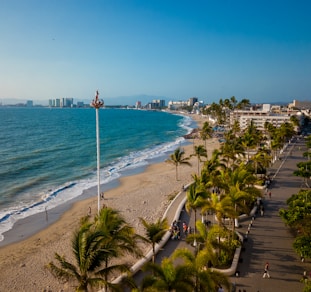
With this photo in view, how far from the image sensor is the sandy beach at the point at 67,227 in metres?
18.6

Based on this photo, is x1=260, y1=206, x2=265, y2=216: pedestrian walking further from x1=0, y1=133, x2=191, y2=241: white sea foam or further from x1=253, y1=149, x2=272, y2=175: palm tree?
x1=0, y1=133, x2=191, y2=241: white sea foam

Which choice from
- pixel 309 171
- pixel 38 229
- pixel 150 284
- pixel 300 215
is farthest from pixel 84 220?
pixel 309 171

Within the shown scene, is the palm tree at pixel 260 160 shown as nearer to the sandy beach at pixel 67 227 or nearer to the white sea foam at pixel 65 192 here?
the sandy beach at pixel 67 227

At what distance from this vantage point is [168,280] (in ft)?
35.3

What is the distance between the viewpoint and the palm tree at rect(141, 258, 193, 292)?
1060 cm

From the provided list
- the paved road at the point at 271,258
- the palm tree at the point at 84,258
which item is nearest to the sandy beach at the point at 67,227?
the palm tree at the point at 84,258

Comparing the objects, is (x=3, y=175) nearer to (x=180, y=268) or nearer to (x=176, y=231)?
(x=176, y=231)

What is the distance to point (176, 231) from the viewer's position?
70.0 feet

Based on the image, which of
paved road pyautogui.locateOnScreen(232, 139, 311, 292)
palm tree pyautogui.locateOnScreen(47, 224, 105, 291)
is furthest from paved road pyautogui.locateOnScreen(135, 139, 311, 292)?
palm tree pyautogui.locateOnScreen(47, 224, 105, 291)

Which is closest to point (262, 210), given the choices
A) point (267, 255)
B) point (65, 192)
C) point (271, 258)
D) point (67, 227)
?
point (267, 255)

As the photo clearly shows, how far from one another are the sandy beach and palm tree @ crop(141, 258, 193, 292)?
8418 millimetres

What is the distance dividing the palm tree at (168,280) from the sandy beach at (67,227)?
842 cm

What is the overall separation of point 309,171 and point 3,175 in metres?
39.8

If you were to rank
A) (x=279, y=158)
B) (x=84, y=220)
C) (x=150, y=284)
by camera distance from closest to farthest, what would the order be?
(x=150, y=284)
(x=84, y=220)
(x=279, y=158)
